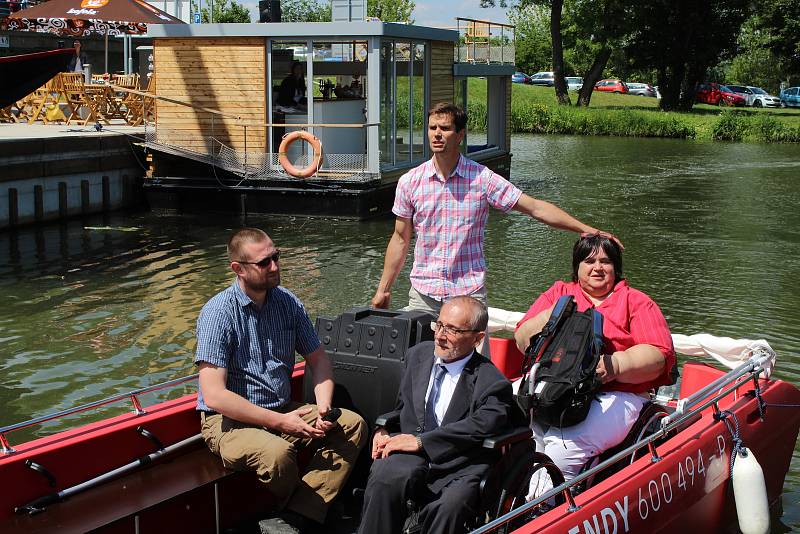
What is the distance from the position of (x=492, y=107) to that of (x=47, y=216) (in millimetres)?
11475

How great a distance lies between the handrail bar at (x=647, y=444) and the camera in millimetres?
3984

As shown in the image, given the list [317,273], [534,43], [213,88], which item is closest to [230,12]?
[534,43]

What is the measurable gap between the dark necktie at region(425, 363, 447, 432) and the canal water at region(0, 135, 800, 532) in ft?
9.47

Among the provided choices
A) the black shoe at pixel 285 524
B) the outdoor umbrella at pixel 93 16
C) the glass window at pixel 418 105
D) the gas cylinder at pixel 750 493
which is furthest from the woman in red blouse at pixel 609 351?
the outdoor umbrella at pixel 93 16

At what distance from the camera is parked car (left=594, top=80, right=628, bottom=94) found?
6556cm

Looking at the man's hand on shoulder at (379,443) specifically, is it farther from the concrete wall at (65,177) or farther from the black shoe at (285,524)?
the concrete wall at (65,177)

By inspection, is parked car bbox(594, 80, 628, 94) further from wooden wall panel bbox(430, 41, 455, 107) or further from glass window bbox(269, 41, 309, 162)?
glass window bbox(269, 41, 309, 162)

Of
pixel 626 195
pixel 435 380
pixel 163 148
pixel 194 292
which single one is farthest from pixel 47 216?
pixel 435 380

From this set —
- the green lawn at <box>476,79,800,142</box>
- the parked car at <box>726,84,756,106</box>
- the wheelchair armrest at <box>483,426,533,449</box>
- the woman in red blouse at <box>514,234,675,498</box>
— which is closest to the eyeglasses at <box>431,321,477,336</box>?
the wheelchair armrest at <box>483,426,533,449</box>

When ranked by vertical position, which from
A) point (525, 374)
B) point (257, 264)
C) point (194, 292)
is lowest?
point (194, 292)

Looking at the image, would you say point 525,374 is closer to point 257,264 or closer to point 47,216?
point 257,264

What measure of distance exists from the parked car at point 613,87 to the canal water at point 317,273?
43.8 m

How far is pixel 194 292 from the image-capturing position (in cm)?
1234

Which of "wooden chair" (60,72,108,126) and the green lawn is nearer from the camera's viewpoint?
"wooden chair" (60,72,108,126)
